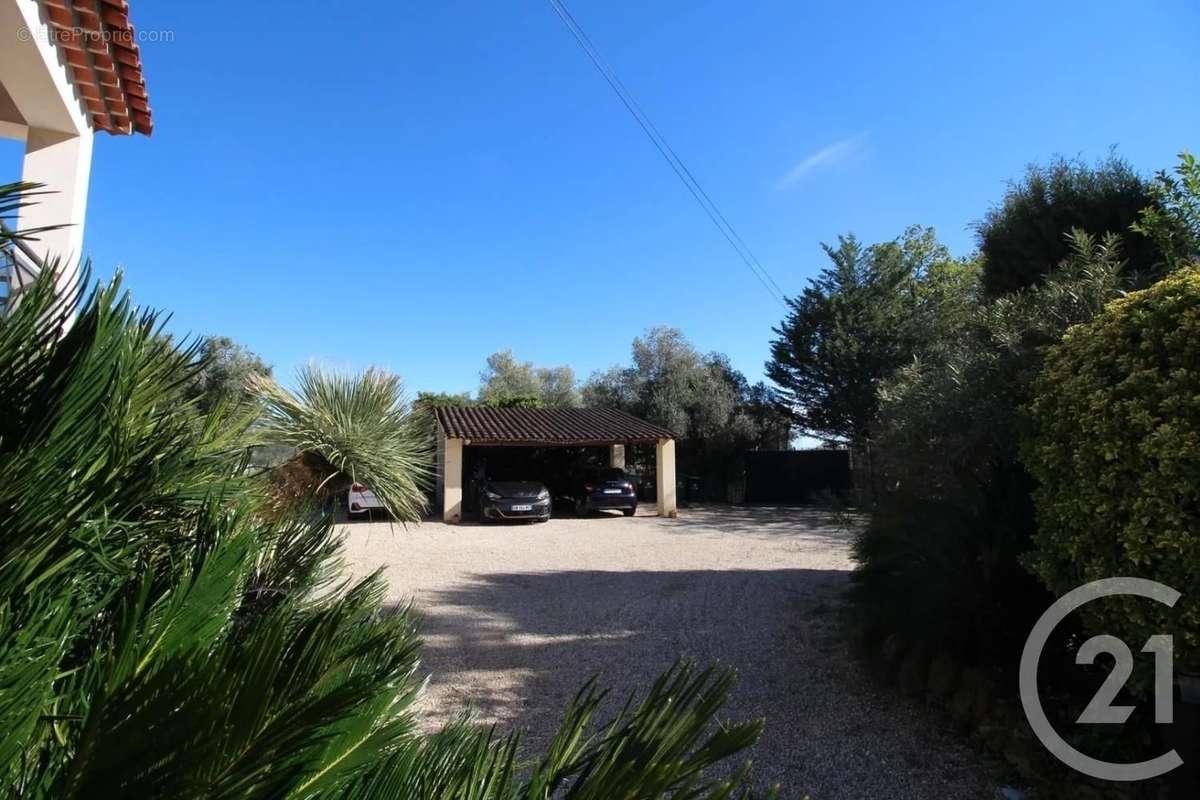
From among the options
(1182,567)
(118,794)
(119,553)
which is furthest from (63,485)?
(1182,567)

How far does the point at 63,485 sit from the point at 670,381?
25.1 metres

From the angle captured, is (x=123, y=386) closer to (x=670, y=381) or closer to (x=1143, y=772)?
(x=1143, y=772)

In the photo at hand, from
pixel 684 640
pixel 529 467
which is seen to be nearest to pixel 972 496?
pixel 684 640

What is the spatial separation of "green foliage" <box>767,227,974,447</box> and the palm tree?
70.9ft

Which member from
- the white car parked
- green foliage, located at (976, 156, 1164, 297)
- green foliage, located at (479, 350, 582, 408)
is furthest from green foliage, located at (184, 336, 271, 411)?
green foliage, located at (479, 350, 582, 408)

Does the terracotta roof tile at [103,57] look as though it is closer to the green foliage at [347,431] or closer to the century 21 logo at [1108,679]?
the green foliage at [347,431]

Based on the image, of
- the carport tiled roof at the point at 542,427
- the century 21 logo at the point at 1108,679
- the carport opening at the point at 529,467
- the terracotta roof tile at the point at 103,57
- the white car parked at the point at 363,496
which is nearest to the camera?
the century 21 logo at the point at 1108,679

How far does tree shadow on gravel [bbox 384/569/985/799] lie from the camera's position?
393 cm

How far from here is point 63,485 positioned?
3.86 feet

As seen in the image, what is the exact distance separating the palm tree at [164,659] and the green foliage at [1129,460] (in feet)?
9.01

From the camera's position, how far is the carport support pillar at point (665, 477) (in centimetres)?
2000

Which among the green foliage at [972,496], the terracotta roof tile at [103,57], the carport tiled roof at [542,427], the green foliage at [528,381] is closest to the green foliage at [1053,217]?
the green foliage at [972,496]

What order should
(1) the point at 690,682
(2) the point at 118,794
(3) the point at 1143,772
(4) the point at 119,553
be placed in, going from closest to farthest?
(2) the point at 118,794 → (1) the point at 690,682 → (4) the point at 119,553 → (3) the point at 1143,772

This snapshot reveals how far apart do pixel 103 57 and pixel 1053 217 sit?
8063 mm
